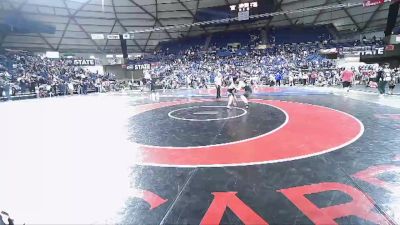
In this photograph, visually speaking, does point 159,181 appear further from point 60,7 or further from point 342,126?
point 60,7

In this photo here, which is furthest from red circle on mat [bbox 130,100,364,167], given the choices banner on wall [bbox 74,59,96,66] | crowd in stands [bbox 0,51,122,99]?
banner on wall [bbox 74,59,96,66]

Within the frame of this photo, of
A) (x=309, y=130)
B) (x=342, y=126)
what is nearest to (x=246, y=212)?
(x=309, y=130)

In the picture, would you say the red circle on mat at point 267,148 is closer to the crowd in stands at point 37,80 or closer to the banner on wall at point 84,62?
the crowd in stands at point 37,80

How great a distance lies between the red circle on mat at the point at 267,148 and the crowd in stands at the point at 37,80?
66.4 ft

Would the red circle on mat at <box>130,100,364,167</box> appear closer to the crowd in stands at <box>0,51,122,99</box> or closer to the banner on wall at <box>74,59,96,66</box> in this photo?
the crowd in stands at <box>0,51,122,99</box>

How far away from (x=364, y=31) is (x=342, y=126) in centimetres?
3596

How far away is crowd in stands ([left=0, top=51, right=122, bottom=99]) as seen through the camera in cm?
2267

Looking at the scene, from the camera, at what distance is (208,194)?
11.4ft

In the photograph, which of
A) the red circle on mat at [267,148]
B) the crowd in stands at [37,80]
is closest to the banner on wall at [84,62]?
the crowd in stands at [37,80]

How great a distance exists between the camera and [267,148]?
17.8ft

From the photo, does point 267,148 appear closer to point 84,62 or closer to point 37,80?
point 37,80

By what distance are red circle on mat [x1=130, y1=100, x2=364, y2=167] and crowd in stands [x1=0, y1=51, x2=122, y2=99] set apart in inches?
796

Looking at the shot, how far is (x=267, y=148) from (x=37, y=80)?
24.4 meters

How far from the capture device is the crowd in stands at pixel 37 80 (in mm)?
22672
